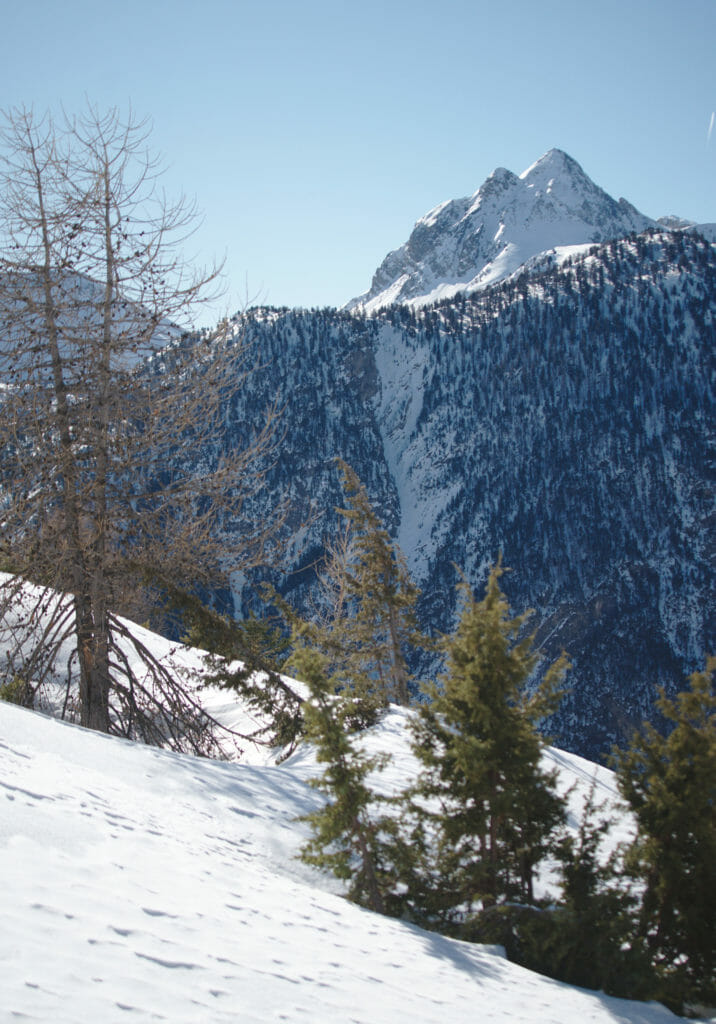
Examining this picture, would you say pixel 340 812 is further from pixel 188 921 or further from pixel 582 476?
pixel 582 476

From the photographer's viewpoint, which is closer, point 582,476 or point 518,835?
point 518,835

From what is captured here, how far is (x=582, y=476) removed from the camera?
17000 centimetres

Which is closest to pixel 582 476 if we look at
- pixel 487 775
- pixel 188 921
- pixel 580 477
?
pixel 580 477

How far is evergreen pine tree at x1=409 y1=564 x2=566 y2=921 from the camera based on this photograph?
25.2 ft

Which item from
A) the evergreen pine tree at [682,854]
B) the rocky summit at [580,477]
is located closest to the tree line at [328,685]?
the evergreen pine tree at [682,854]

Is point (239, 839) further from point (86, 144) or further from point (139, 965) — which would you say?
point (86, 144)

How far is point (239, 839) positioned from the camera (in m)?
6.92

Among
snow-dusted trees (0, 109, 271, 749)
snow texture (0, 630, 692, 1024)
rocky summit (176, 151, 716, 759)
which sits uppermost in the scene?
rocky summit (176, 151, 716, 759)

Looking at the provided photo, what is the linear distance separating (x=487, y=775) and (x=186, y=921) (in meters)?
4.69

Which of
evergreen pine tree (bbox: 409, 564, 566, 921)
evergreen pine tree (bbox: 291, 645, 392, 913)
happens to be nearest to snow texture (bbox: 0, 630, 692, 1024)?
evergreen pine tree (bbox: 291, 645, 392, 913)

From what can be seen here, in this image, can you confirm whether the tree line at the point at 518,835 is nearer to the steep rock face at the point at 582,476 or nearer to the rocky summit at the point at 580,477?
the rocky summit at the point at 580,477

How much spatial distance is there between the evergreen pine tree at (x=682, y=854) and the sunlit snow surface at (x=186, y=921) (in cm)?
102

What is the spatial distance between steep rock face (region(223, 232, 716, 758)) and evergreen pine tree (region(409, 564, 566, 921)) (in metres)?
121

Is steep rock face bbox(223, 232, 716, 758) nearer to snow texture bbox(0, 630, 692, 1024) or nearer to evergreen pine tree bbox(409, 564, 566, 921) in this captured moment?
evergreen pine tree bbox(409, 564, 566, 921)
